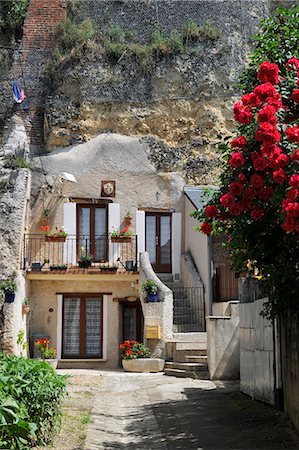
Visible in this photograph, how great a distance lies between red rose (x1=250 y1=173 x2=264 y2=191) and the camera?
6.47 meters

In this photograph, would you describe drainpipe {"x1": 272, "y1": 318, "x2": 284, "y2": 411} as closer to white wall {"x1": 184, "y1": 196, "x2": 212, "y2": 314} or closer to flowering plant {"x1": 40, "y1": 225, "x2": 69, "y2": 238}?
white wall {"x1": 184, "y1": 196, "x2": 212, "y2": 314}

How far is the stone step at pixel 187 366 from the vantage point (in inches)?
527

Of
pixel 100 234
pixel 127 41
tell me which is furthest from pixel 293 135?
pixel 127 41

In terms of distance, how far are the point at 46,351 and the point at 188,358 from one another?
416 centimetres

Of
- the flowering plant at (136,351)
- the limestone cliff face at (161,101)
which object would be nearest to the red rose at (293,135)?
the flowering plant at (136,351)

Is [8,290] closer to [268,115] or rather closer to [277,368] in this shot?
[277,368]

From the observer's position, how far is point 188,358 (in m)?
14.4

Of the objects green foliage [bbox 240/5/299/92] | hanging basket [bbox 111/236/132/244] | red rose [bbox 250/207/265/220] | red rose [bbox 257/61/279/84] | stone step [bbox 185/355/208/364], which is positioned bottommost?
stone step [bbox 185/355/208/364]

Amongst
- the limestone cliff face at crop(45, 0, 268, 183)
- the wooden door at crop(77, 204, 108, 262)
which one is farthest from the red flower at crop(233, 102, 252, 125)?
the limestone cliff face at crop(45, 0, 268, 183)

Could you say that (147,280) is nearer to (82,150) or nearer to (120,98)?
(82,150)

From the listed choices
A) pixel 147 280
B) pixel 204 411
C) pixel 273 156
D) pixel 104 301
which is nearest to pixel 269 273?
pixel 273 156

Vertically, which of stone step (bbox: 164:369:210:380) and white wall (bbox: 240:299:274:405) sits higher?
white wall (bbox: 240:299:274:405)

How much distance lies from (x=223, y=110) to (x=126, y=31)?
15.9 ft

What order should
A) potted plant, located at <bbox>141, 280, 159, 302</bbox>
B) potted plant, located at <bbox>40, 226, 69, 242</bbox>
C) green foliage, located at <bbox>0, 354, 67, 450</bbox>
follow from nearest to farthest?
green foliage, located at <bbox>0, 354, 67, 450</bbox>, potted plant, located at <bbox>141, 280, 159, 302</bbox>, potted plant, located at <bbox>40, 226, 69, 242</bbox>
